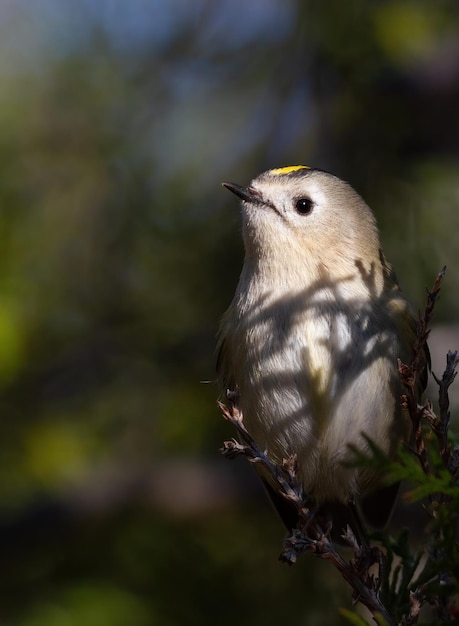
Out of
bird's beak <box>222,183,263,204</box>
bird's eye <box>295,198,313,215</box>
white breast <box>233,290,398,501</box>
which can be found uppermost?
bird's beak <box>222,183,263,204</box>

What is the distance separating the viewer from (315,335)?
102 inches

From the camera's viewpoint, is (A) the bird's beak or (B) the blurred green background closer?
(A) the bird's beak

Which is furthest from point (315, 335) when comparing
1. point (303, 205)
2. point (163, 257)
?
point (163, 257)

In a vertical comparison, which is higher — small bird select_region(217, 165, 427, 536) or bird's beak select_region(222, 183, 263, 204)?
bird's beak select_region(222, 183, 263, 204)

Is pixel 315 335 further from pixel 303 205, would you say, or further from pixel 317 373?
pixel 303 205

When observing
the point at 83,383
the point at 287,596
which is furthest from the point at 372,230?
the point at 83,383

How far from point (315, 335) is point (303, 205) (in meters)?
0.52

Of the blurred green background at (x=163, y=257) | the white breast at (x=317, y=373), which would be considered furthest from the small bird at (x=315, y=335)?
the blurred green background at (x=163, y=257)

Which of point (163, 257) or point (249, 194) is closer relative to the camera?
point (249, 194)

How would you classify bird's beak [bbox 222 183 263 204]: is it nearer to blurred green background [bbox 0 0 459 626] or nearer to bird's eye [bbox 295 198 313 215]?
bird's eye [bbox 295 198 313 215]

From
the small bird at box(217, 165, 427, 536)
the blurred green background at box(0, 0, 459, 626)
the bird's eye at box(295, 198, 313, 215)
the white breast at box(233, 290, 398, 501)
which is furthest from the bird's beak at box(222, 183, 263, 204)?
the blurred green background at box(0, 0, 459, 626)

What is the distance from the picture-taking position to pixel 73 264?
4.41 metres

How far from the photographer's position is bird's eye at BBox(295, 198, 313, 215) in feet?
9.57

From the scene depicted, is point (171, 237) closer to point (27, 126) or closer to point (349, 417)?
point (27, 126)
